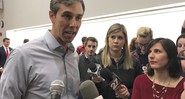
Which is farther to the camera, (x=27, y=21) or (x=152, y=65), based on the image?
(x=27, y=21)

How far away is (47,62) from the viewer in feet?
4.55

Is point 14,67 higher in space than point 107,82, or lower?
higher

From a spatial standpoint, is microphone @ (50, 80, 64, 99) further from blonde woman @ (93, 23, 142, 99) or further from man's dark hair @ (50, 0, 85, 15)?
blonde woman @ (93, 23, 142, 99)

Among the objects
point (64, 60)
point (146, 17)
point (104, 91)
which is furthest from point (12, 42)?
point (64, 60)

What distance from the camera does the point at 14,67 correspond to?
4.19ft

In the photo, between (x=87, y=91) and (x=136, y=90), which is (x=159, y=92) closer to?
(x=136, y=90)

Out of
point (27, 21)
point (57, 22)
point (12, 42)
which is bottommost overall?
point (12, 42)

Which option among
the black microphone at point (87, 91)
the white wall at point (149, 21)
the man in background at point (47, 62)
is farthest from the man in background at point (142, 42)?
the man in background at point (47, 62)

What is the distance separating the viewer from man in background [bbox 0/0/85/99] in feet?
4.20

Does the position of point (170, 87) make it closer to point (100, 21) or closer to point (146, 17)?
point (146, 17)

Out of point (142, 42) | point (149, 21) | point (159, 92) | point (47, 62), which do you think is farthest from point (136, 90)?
point (149, 21)

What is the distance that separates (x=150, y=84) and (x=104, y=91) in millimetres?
377

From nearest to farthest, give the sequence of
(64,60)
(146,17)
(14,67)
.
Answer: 1. (14,67)
2. (64,60)
3. (146,17)

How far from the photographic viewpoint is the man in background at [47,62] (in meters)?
1.28
